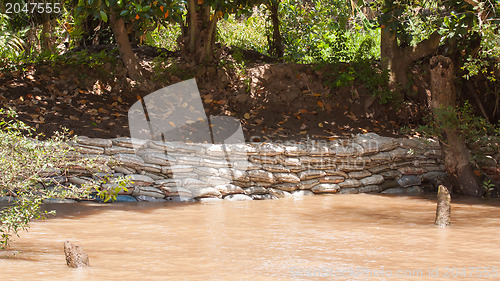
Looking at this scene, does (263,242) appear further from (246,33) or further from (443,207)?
(246,33)

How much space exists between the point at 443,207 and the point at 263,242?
6.00 feet

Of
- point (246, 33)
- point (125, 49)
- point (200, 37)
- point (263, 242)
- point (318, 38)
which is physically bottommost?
point (263, 242)

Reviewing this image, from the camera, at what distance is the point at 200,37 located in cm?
811

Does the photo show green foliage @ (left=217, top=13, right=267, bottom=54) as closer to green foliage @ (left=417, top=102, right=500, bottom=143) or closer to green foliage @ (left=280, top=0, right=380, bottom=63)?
green foliage @ (left=280, top=0, right=380, bottom=63)

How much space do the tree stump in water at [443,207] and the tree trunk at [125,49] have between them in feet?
15.8

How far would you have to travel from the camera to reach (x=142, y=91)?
771 centimetres

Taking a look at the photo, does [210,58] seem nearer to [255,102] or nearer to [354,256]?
[255,102]

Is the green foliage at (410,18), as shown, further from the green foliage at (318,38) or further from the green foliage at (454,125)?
the green foliage at (318,38)

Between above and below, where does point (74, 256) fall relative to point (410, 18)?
below

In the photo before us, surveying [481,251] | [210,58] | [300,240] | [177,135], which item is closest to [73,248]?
[300,240]

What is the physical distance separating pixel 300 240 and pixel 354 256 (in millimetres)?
651

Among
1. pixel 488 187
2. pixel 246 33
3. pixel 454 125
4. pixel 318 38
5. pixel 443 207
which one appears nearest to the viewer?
pixel 443 207

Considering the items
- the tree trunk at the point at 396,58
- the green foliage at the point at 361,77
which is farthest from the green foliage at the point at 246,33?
the tree trunk at the point at 396,58

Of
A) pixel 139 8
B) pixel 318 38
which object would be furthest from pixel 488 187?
pixel 139 8
